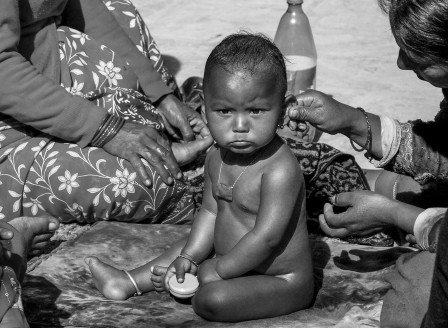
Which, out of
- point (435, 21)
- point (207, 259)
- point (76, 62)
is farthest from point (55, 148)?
point (435, 21)

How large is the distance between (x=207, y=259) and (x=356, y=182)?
0.99m

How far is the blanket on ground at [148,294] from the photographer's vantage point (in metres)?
3.03

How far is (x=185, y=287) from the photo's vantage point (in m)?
3.10

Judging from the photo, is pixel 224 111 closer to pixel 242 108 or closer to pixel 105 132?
pixel 242 108

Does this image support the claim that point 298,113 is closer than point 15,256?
No

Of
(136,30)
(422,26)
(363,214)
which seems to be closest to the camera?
(422,26)

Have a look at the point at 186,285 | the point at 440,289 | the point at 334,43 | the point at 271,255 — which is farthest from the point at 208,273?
the point at 334,43

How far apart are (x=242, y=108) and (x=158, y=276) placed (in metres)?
0.73

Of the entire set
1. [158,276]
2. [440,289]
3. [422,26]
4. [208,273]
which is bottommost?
[158,276]

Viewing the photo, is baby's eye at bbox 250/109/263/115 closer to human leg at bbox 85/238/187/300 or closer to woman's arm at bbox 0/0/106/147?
human leg at bbox 85/238/187/300

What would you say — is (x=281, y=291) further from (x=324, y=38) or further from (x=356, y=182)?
(x=324, y=38)

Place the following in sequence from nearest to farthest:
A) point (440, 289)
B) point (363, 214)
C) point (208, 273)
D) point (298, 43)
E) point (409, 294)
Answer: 1. point (440, 289)
2. point (409, 294)
3. point (208, 273)
4. point (363, 214)
5. point (298, 43)

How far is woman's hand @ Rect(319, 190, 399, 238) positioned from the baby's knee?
585mm

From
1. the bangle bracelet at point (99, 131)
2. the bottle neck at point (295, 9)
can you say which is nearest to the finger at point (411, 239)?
the bangle bracelet at point (99, 131)
